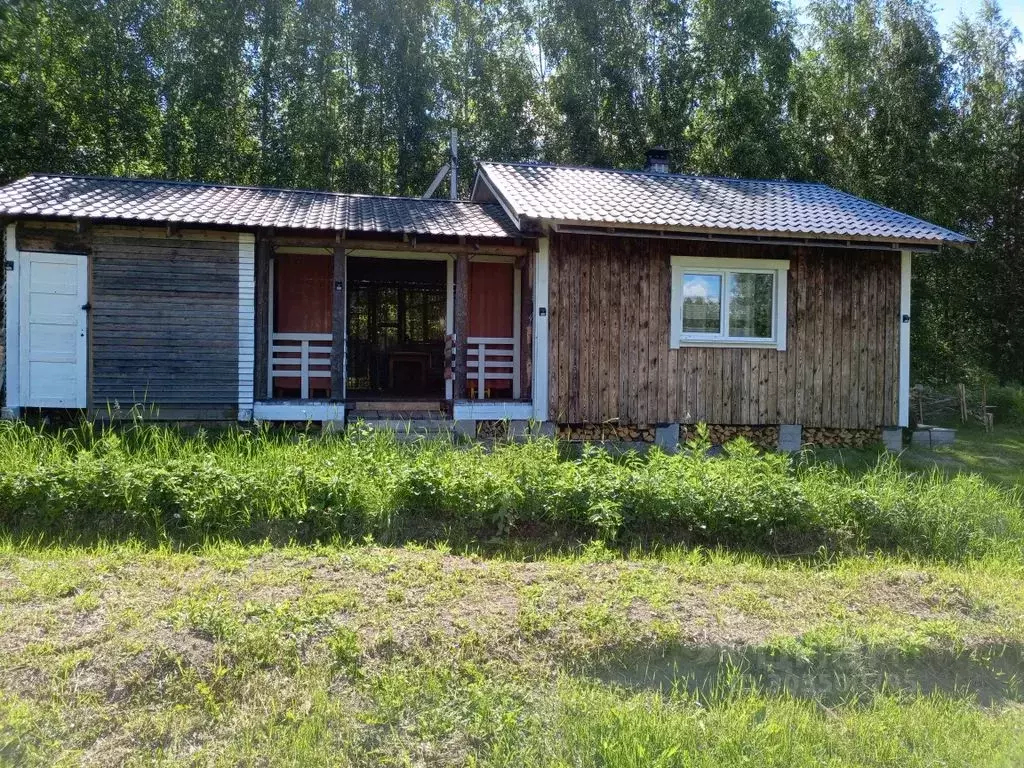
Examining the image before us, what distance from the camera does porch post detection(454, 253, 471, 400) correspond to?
10742 mm

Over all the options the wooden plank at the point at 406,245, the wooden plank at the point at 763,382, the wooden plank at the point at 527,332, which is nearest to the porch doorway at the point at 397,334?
the wooden plank at the point at 527,332

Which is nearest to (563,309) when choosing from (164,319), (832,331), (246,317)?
(832,331)

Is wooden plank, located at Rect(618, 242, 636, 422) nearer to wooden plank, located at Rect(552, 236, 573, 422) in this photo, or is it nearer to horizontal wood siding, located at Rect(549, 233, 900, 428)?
horizontal wood siding, located at Rect(549, 233, 900, 428)

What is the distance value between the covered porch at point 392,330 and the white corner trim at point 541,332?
160 mm

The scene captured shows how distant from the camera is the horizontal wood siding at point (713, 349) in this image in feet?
35.2

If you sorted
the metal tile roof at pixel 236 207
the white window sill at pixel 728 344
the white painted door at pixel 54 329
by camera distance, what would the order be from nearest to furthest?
the metal tile roof at pixel 236 207 < the white painted door at pixel 54 329 < the white window sill at pixel 728 344

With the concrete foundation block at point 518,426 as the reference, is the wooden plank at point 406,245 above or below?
above

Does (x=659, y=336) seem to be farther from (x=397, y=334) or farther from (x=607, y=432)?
(x=397, y=334)

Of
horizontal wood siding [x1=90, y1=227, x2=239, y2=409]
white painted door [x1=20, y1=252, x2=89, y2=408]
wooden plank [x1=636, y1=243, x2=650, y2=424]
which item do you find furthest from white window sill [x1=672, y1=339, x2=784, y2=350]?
white painted door [x1=20, y1=252, x2=89, y2=408]

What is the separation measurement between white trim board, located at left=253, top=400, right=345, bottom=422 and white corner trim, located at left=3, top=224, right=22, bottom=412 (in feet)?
9.63

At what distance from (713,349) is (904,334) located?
3.00m

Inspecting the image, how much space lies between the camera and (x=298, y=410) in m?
10.4

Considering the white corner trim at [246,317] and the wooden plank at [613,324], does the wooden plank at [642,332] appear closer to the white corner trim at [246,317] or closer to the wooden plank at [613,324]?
the wooden plank at [613,324]

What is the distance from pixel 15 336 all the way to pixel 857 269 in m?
11.5
